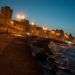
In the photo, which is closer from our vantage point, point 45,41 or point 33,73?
point 33,73

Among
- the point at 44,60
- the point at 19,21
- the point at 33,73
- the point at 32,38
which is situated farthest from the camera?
the point at 19,21

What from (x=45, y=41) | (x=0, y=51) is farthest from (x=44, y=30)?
(x=0, y=51)

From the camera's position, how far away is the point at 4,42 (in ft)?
80.0

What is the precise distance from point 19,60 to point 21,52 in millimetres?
3216

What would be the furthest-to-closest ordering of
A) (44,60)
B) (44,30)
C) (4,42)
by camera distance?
(44,30), (44,60), (4,42)

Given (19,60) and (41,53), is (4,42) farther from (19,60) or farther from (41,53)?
(41,53)

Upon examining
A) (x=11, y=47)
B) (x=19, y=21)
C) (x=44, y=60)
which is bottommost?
(x=44, y=60)

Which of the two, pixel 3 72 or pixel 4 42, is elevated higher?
pixel 4 42

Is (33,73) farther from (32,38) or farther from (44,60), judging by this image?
(32,38)

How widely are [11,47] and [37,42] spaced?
8.40 metres

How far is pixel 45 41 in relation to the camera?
33.5 m

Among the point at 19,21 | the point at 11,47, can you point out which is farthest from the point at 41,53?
the point at 19,21

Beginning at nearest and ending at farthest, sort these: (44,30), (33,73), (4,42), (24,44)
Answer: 1. (33,73)
2. (4,42)
3. (24,44)
4. (44,30)

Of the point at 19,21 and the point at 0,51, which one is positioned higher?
the point at 19,21
